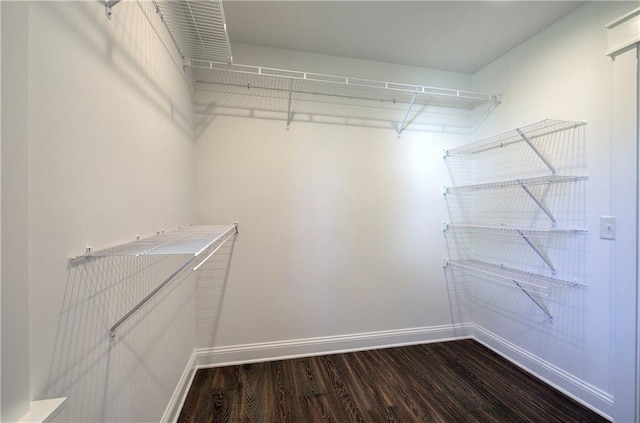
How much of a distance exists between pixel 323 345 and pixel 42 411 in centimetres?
192

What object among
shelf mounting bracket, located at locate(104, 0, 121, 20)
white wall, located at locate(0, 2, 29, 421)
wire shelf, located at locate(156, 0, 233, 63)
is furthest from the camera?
wire shelf, located at locate(156, 0, 233, 63)

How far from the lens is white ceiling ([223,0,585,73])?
168 centimetres

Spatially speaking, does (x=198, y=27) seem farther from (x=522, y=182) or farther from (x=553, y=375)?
(x=553, y=375)

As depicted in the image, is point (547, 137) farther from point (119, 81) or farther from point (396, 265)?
point (119, 81)

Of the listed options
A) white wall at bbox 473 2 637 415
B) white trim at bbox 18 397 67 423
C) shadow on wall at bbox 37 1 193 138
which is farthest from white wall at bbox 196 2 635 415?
white trim at bbox 18 397 67 423

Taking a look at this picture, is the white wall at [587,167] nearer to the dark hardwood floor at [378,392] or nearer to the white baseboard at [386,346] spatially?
the white baseboard at [386,346]

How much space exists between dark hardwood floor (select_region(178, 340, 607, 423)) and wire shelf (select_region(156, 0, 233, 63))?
7.55ft

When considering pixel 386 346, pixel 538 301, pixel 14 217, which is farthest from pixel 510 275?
pixel 14 217

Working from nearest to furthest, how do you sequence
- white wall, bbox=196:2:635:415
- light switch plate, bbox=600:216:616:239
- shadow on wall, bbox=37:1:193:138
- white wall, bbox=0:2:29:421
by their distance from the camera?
1. white wall, bbox=0:2:29:421
2. shadow on wall, bbox=37:1:193:138
3. light switch plate, bbox=600:216:616:239
4. white wall, bbox=196:2:635:415

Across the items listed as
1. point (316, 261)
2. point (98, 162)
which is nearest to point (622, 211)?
point (316, 261)

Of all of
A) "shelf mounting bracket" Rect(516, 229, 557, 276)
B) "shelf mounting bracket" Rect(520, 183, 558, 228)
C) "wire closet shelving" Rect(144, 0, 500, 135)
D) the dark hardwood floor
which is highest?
"wire closet shelving" Rect(144, 0, 500, 135)

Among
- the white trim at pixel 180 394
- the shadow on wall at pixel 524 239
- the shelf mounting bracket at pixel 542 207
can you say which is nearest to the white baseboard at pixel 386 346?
the white trim at pixel 180 394

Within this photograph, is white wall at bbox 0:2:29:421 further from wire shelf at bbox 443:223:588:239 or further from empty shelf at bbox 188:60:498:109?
wire shelf at bbox 443:223:588:239

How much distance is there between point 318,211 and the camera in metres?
2.20
